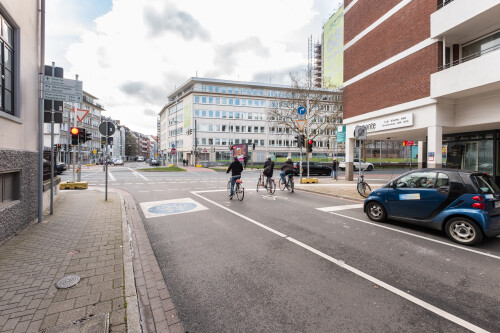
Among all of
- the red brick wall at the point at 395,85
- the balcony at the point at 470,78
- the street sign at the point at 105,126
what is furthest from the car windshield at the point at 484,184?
the street sign at the point at 105,126

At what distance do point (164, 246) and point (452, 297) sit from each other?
14.8 ft

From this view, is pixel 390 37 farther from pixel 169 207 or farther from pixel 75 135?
pixel 75 135

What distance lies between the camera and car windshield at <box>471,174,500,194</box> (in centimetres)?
514

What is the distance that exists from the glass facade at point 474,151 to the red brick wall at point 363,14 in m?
8.32

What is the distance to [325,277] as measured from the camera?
362 cm

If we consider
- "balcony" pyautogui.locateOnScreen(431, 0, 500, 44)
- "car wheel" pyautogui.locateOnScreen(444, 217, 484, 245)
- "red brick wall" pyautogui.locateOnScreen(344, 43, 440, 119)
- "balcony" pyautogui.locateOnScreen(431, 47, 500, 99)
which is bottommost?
"car wheel" pyautogui.locateOnScreen(444, 217, 484, 245)

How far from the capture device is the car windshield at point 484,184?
5138mm

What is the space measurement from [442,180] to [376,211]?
182 centimetres

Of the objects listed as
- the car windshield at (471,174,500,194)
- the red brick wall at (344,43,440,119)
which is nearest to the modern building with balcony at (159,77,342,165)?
the red brick wall at (344,43,440,119)

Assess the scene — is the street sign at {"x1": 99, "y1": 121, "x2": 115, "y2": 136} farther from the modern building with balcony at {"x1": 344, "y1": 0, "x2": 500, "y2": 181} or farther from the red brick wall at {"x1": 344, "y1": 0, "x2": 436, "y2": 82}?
the red brick wall at {"x1": 344, "y1": 0, "x2": 436, "y2": 82}

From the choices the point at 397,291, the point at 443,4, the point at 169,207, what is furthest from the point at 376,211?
the point at 443,4

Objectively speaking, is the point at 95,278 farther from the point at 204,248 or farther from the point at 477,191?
the point at 477,191

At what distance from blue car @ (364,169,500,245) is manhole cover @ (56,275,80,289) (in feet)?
21.9

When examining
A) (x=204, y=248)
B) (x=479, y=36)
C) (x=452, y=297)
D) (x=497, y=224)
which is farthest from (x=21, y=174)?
(x=479, y=36)
